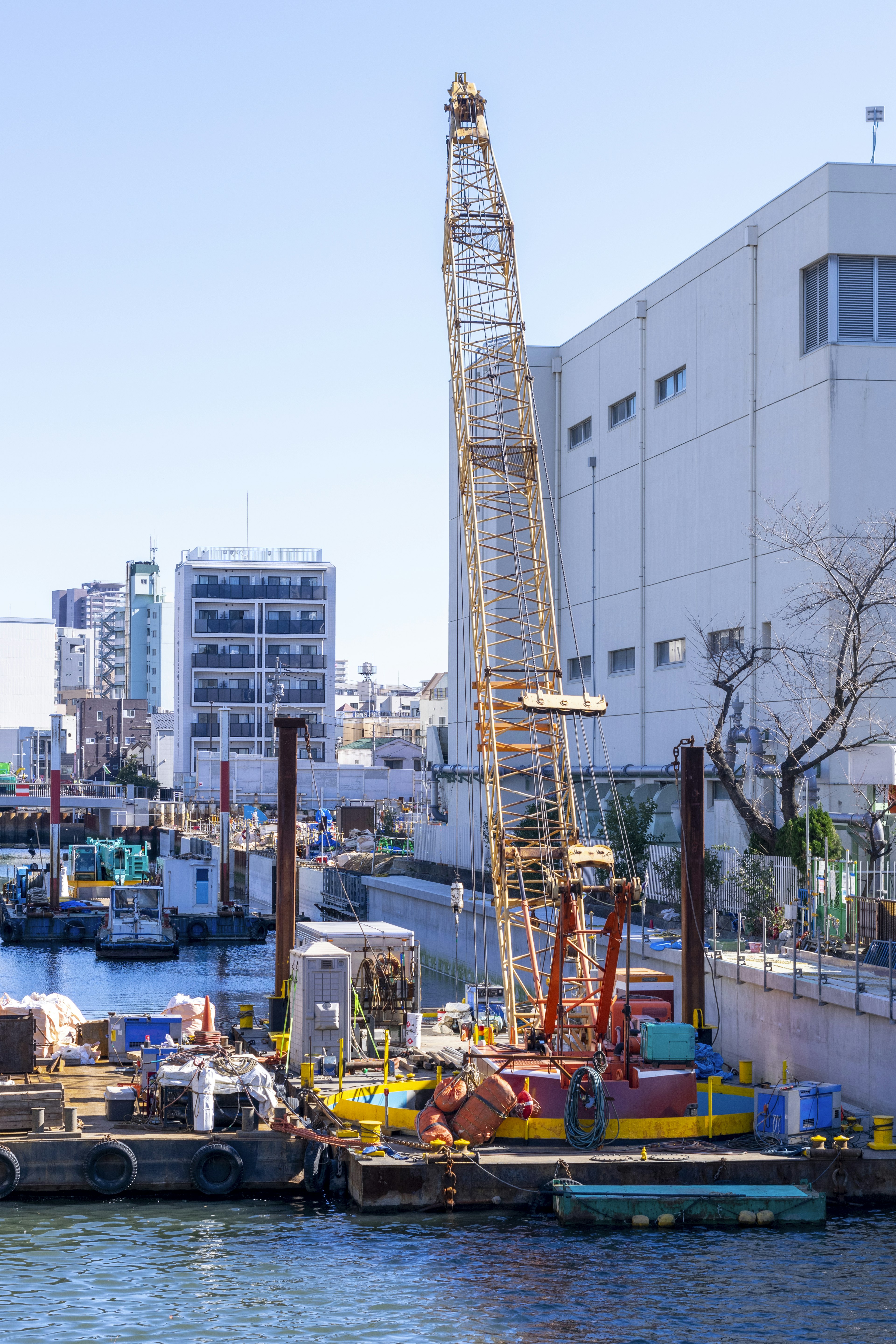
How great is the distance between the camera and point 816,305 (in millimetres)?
51406

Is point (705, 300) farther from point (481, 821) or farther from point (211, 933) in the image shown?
point (211, 933)

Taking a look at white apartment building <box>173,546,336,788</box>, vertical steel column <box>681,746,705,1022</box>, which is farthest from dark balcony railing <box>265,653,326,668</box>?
vertical steel column <box>681,746,705,1022</box>

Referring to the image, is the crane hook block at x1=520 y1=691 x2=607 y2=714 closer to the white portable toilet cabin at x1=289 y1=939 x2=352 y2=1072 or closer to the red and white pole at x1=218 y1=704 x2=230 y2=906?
the white portable toilet cabin at x1=289 y1=939 x2=352 y2=1072

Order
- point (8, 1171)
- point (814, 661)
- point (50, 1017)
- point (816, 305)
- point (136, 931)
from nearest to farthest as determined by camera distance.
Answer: point (8, 1171) < point (50, 1017) < point (814, 661) < point (816, 305) < point (136, 931)

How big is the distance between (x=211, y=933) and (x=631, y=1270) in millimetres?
55742

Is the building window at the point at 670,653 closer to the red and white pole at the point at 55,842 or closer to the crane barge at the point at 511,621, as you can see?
the crane barge at the point at 511,621

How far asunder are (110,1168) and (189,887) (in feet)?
185

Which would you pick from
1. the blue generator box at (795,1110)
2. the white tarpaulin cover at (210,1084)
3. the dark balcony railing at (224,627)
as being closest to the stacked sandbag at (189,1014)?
the white tarpaulin cover at (210,1084)

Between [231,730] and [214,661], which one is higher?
[214,661]

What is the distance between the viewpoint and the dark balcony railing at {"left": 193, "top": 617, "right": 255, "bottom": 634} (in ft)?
506

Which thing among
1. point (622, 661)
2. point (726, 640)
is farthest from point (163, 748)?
point (726, 640)

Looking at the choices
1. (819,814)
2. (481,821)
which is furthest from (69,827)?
(819,814)

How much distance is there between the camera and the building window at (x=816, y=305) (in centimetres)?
5088

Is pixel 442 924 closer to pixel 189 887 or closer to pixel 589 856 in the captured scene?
pixel 189 887
